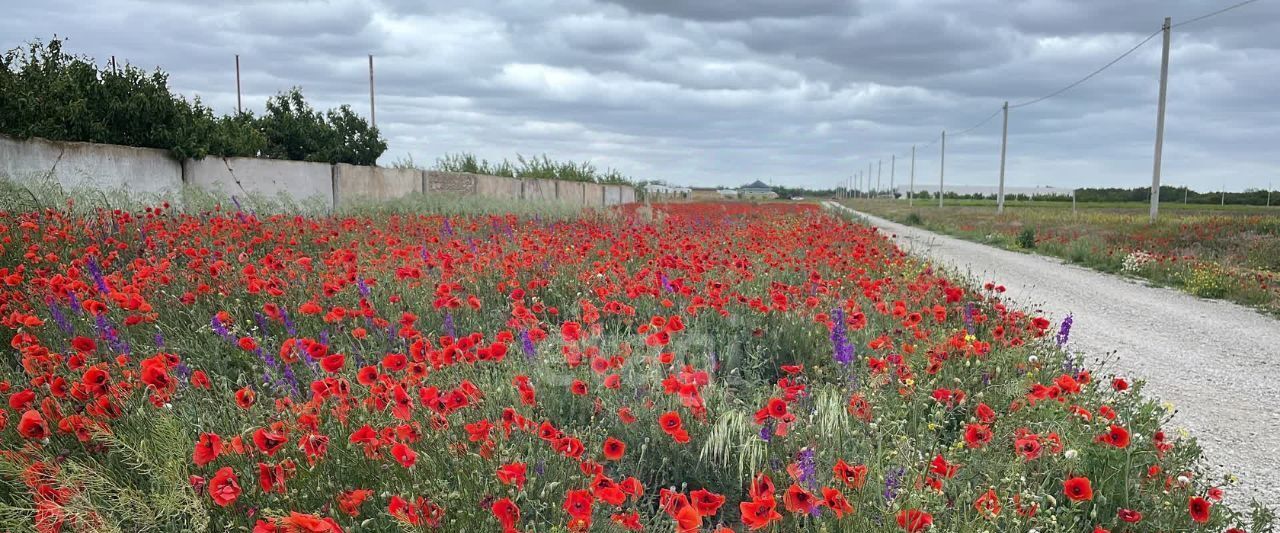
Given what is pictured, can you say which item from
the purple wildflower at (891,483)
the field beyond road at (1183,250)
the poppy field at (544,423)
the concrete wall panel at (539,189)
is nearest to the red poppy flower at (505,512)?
the poppy field at (544,423)

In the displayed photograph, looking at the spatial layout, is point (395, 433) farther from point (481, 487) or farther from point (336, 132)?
point (336, 132)

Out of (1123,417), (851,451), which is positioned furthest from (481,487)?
(1123,417)

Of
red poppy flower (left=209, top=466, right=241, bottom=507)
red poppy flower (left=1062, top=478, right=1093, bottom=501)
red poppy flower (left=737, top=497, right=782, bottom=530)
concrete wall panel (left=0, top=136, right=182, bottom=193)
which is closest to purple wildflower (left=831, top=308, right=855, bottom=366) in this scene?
red poppy flower (left=1062, top=478, right=1093, bottom=501)

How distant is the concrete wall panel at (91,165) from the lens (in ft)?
27.6

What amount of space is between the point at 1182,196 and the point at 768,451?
3278 inches

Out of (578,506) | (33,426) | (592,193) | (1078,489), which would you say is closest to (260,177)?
(33,426)

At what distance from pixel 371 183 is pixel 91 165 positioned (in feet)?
17.5

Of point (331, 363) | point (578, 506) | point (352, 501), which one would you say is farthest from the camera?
point (331, 363)

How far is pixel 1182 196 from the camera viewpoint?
68.9m

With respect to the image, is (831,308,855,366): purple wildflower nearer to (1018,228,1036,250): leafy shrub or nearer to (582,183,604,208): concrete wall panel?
(1018,228,1036,250): leafy shrub

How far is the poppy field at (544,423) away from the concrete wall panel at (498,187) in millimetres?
13387

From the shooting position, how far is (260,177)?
1202cm

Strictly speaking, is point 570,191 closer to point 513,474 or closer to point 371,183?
point 371,183

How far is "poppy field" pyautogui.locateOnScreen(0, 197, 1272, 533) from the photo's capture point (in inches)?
80.1
